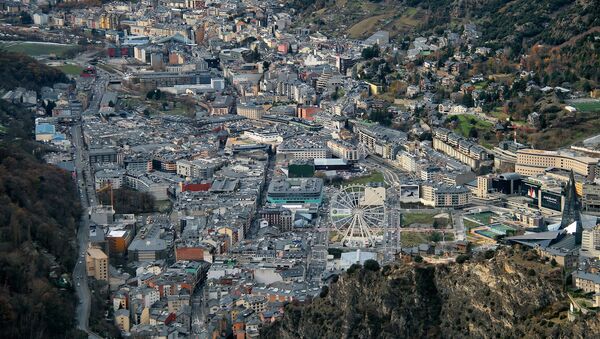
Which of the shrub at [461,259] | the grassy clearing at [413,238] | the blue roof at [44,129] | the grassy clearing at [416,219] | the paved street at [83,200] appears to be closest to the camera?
the shrub at [461,259]

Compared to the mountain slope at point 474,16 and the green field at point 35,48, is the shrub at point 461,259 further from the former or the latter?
the green field at point 35,48

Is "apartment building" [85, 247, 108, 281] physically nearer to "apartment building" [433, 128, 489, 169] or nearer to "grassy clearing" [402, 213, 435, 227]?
"grassy clearing" [402, 213, 435, 227]

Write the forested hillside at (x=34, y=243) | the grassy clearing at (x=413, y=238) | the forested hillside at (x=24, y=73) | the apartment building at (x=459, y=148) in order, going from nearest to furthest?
the forested hillside at (x=34, y=243)
the grassy clearing at (x=413, y=238)
the apartment building at (x=459, y=148)
the forested hillside at (x=24, y=73)

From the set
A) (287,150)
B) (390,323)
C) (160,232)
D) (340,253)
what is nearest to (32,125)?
(287,150)

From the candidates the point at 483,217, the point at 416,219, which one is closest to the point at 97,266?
the point at 416,219

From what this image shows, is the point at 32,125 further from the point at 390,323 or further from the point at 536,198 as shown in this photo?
the point at 390,323

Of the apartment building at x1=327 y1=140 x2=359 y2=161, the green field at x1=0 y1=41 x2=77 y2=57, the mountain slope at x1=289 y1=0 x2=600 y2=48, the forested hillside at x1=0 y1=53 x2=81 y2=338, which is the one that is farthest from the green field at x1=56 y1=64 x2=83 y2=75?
the apartment building at x1=327 y1=140 x2=359 y2=161

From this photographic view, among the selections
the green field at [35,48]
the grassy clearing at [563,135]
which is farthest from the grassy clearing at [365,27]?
the grassy clearing at [563,135]
